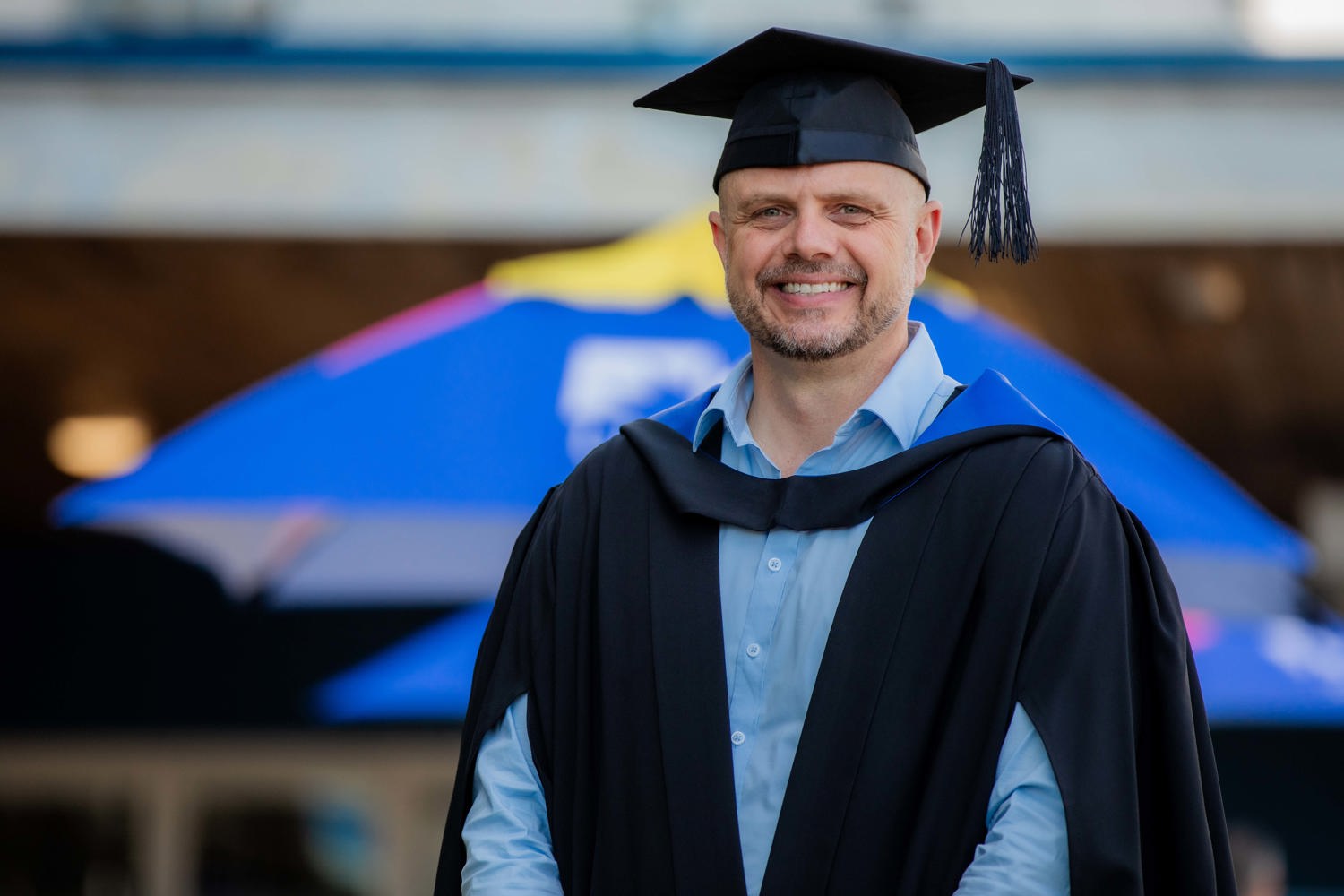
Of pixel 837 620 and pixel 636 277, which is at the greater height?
pixel 636 277

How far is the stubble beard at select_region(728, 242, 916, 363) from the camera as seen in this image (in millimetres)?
2096

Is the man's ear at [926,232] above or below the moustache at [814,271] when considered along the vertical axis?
above

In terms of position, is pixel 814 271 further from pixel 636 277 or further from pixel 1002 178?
pixel 636 277

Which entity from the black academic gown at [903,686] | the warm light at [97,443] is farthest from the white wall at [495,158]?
the black academic gown at [903,686]

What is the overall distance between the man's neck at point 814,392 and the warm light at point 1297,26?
4788 millimetres

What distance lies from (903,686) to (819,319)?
1.53 ft

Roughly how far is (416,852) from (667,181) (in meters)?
3.31

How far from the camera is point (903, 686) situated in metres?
1.97

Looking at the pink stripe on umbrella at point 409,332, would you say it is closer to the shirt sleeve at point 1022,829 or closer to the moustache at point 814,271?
the moustache at point 814,271

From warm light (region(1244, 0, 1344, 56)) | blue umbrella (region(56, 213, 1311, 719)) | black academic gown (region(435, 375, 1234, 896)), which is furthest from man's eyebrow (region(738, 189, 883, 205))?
warm light (region(1244, 0, 1344, 56))

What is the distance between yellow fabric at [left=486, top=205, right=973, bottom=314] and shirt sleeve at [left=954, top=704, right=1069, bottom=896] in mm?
2122

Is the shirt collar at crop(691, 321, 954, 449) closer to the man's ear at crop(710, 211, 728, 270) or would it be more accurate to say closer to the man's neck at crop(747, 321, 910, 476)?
the man's neck at crop(747, 321, 910, 476)

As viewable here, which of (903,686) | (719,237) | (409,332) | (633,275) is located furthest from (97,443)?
(903,686)

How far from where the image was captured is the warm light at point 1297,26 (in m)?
6.29
